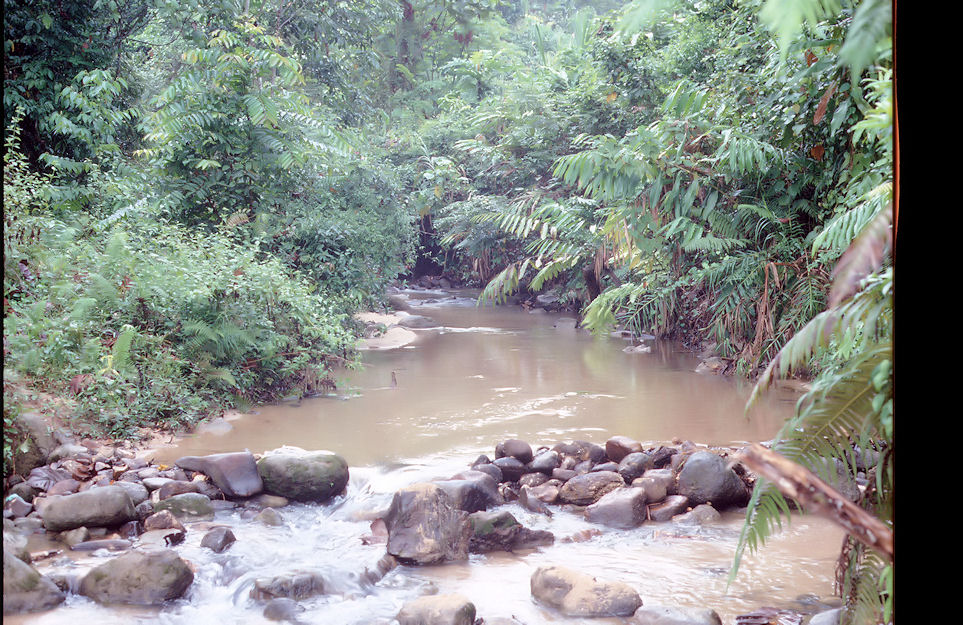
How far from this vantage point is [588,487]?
14.2ft

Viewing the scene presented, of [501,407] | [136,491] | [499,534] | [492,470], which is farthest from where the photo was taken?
[501,407]

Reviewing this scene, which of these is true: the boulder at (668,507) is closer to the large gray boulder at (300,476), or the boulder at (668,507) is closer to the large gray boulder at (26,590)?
the large gray boulder at (300,476)

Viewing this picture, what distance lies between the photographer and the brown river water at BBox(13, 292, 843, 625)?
2.89 meters

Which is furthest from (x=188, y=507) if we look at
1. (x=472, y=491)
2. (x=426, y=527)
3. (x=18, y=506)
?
(x=472, y=491)

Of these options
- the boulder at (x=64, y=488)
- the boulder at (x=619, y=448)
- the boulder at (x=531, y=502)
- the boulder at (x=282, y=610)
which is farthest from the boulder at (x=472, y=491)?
the boulder at (x=64, y=488)

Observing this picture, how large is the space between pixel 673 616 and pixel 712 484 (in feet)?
5.54

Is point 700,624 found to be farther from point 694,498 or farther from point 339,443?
point 339,443

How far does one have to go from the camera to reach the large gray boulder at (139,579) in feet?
8.54

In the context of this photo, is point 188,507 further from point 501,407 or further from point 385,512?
point 501,407

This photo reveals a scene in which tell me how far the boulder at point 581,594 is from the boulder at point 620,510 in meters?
1.08

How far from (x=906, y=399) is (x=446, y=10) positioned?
40.5 feet

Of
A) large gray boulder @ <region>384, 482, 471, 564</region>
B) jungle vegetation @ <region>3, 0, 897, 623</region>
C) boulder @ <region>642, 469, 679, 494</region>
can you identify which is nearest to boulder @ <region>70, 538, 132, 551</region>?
jungle vegetation @ <region>3, 0, 897, 623</region>

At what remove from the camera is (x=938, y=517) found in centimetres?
93

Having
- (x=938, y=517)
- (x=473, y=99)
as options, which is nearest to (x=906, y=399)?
(x=938, y=517)
